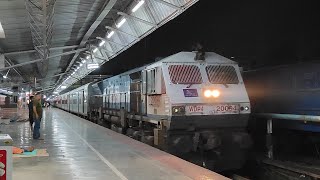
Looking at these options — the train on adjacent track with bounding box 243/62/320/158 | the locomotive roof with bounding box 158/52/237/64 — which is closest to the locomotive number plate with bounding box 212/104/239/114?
the train on adjacent track with bounding box 243/62/320/158

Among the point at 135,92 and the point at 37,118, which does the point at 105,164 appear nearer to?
the point at 135,92

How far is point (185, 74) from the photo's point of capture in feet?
42.9

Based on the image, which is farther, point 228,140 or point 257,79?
point 257,79

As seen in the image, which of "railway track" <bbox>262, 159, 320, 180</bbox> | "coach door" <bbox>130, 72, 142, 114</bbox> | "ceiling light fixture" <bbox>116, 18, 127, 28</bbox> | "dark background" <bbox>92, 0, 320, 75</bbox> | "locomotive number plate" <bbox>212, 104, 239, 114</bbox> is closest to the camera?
"railway track" <bbox>262, 159, 320, 180</bbox>

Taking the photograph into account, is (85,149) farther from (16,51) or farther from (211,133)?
(16,51)

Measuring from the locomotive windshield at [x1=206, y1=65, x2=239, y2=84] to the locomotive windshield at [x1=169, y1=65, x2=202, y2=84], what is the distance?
0.39 m

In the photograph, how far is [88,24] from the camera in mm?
20844

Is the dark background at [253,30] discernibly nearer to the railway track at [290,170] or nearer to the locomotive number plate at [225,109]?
the locomotive number plate at [225,109]

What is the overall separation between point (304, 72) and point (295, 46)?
483 centimetres

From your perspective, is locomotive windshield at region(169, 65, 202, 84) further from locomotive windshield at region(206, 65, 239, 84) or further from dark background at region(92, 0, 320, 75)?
dark background at region(92, 0, 320, 75)

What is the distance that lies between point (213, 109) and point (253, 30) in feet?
32.4

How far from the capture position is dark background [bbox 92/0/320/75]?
55.7 feet

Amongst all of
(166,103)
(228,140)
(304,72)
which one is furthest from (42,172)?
(304,72)

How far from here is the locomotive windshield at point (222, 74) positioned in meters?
13.3
